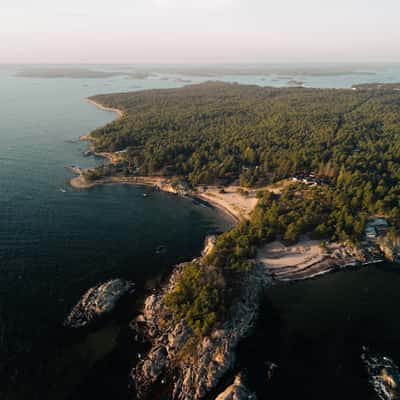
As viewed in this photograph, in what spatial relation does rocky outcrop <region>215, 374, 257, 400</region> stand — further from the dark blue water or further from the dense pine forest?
the dark blue water

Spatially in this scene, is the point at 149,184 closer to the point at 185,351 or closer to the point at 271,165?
the point at 271,165

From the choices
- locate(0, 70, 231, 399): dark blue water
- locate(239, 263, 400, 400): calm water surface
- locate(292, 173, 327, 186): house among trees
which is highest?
locate(292, 173, 327, 186): house among trees

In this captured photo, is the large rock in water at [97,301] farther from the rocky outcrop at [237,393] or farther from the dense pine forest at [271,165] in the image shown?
the rocky outcrop at [237,393]

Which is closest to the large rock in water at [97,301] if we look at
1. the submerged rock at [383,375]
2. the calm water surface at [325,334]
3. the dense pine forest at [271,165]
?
the dense pine forest at [271,165]

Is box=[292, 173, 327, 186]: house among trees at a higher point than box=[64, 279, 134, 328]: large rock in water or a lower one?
higher

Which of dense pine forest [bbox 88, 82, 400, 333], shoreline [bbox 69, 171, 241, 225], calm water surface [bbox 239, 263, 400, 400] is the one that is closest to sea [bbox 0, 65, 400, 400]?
calm water surface [bbox 239, 263, 400, 400]

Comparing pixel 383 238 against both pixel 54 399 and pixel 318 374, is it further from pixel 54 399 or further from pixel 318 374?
pixel 54 399

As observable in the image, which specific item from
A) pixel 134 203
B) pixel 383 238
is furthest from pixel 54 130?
pixel 383 238
